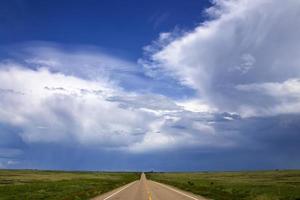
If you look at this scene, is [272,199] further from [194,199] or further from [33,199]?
[33,199]

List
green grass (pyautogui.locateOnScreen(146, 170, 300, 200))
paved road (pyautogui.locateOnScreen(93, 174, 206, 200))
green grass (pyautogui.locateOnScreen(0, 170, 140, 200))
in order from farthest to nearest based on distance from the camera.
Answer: green grass (pyautogui.locateOnScreen(0, 170, 140, 200)), green grass (pyautogui.locateOnScreen(146, 170, 300, 200)), paved road (pyautogui.locateOnScreen(93, 174, 206, 200))

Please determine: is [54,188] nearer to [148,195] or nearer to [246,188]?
[148,195]

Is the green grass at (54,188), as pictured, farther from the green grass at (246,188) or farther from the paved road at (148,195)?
the green grass at (246,188)

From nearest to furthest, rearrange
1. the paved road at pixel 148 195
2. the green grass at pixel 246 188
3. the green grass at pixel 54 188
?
1. the paved road at pixel 148 195
2. the green grass at pixel 246 188
3. the green grass at pixel 54 188

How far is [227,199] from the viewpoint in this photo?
2841cm

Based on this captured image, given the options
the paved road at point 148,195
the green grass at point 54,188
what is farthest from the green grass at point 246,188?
the green grass at point 54,188

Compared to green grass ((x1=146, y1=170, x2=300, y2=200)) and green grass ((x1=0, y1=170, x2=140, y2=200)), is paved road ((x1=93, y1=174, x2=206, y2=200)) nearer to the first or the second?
green grass ((x1=0, y1=170, x2=140, y2=200))

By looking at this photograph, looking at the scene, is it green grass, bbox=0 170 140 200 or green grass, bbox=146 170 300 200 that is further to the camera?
green grass, bbox=0 170 140 200

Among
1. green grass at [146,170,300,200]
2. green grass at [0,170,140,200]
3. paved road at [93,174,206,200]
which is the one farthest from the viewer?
green grass at [0,170,140,200]

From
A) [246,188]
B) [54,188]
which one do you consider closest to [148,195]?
[54,188]

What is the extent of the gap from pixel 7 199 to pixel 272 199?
1929 centimetres

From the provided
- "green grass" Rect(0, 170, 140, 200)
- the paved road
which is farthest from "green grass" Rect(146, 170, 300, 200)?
"green grass" Rect(0, 170, 140, 200)

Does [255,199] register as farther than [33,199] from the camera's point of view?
No

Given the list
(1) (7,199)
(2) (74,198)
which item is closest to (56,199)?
(2) (74,198)
